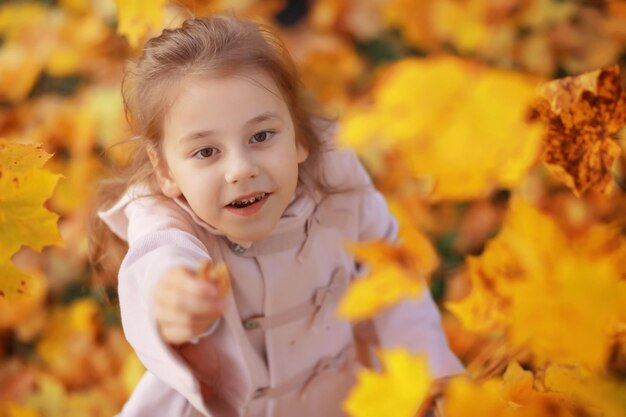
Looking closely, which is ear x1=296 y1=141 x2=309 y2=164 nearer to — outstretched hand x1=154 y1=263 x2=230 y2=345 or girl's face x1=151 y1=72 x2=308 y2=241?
girl's face x1=151 y1=72 x2=308 y2=241

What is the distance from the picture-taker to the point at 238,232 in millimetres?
849

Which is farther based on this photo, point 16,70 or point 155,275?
point 16,70

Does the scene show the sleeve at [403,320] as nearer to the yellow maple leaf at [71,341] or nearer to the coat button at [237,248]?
the coat button at [237,248]

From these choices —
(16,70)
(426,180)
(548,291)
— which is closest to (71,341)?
(16,70)

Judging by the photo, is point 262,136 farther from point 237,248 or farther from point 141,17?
point 141,17


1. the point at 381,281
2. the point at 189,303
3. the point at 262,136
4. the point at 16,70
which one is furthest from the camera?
the point at 16,70

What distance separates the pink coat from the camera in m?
0.82

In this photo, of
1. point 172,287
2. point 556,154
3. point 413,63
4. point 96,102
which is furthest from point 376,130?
point 172,287

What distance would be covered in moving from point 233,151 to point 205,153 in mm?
31

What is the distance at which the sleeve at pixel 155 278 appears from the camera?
0.78m

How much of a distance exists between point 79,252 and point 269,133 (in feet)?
2.79

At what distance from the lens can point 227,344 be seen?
34.9 inches

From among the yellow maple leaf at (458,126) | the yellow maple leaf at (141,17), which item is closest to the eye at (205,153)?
the yellow maple leaf at (141,17)

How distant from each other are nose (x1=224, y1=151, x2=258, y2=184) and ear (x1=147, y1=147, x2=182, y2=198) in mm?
91
